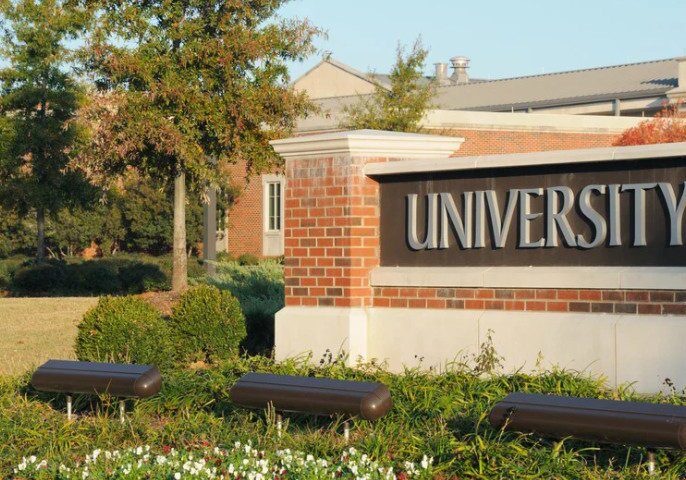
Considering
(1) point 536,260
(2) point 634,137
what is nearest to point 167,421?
(1) point 536,260

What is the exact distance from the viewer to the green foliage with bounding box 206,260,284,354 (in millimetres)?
13125

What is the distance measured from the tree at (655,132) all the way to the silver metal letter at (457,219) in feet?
86.2

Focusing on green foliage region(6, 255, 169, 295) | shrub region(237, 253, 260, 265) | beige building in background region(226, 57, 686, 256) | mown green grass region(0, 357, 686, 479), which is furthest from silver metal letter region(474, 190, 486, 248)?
shrub region(237, 253, 260, 265)

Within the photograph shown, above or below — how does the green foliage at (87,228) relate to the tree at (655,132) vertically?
below

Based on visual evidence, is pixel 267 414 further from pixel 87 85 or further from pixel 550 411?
pixel 87 85

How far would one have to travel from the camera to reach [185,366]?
11.7 m

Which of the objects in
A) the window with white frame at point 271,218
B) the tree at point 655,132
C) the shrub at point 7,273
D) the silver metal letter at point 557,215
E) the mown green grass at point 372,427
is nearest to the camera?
the mown green grass at point 372,427

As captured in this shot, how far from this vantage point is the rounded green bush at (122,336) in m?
11.0

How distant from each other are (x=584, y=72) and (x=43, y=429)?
50.6 meters

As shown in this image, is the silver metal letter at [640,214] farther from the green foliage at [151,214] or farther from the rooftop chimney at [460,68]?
the rooftop chimney at [460,68]

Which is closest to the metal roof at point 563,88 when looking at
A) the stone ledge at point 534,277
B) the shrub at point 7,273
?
the shrub at point 7,273

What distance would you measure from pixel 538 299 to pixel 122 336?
4456 mm

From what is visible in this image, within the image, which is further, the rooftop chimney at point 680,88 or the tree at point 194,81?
the rooftop chimney at point 680,88

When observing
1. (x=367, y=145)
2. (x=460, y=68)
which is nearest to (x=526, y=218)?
(x=367, y=145)
